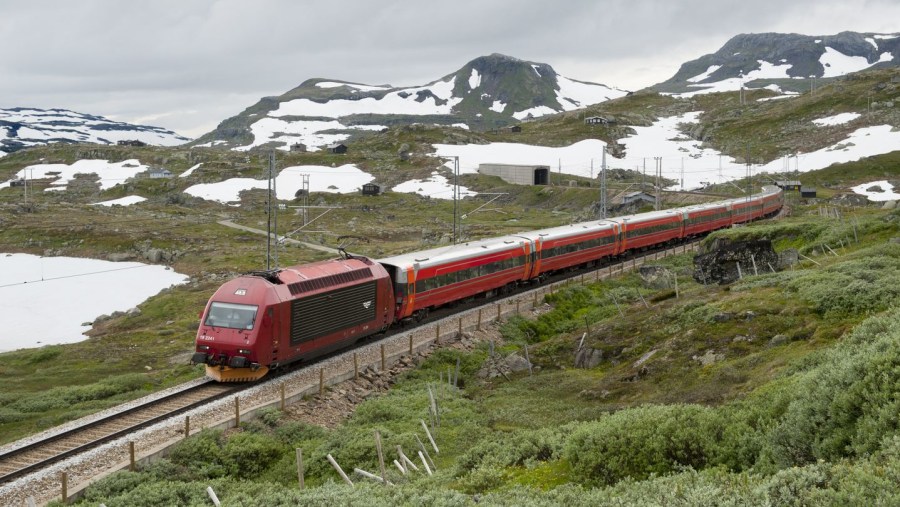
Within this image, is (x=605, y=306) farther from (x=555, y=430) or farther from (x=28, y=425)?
(x=28, y=425)

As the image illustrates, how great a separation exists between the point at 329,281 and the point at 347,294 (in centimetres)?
120

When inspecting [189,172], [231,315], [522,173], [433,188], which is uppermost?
[189,172]

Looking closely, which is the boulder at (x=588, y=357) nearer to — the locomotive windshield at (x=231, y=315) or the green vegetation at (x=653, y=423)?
the green vegetation at (x=653, y=423)

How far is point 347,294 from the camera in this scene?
99.4 feet

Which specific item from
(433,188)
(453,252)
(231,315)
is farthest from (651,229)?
(433,188)

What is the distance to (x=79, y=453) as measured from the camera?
20.2 m

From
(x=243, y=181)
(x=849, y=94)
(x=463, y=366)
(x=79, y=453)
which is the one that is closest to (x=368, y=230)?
(x=243, y=181)

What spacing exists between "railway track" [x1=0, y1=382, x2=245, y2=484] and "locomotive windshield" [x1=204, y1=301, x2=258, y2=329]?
229 centimetres

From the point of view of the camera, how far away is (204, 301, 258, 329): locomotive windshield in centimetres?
2586

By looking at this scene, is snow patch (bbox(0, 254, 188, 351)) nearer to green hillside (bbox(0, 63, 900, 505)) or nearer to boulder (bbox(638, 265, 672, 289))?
green hillside (bbox(0, 63, 900, 505))

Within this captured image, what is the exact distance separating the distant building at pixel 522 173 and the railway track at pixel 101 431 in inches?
5076

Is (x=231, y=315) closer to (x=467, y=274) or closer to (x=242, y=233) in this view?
(x=467, y=274)

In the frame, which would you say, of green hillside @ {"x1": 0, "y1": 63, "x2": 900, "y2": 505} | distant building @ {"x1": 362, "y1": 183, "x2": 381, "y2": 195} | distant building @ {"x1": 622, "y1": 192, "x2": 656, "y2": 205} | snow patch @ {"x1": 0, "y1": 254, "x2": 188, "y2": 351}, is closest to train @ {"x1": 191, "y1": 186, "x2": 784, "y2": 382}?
green hillside @ {"x1": 0, "y1": 63, "x2": 900, "y2": 505}

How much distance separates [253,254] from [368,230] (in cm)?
2259
